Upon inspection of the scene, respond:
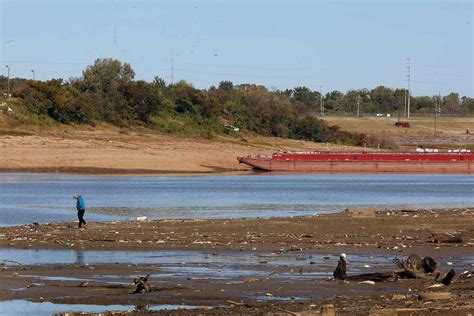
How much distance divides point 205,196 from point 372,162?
132 feet

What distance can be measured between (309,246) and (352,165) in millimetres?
63924

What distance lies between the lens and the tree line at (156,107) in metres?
101

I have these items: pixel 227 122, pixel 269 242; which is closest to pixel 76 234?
pixel 269 242

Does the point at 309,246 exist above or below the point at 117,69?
below

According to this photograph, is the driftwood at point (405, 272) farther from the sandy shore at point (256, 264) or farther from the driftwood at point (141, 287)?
the driftwood at point (141, 287)

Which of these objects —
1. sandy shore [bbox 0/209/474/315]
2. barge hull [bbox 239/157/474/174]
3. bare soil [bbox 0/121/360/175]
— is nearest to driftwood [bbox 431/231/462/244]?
sandy shore [bbox 0/209/474/315]

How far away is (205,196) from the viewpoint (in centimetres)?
5372

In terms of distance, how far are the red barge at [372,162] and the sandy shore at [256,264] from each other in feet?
167

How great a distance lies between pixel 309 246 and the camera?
28750 mm

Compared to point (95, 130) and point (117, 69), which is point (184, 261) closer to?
point (95, 130)

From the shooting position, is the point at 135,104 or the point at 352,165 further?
the point at 135,104

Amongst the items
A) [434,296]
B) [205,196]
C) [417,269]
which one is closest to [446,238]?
[417,269]

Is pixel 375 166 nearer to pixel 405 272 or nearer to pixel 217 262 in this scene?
pixel 217 262

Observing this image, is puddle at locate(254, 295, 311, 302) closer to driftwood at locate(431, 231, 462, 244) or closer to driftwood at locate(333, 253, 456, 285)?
driftwood at locate(333, 253, 456, 285)
